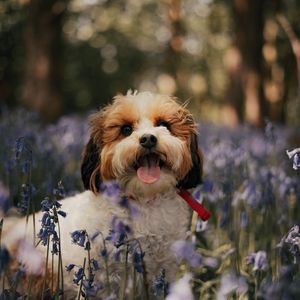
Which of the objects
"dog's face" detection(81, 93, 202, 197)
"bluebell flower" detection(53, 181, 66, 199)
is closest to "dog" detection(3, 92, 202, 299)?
"dog's face" detection(81, 93, 202, 197)

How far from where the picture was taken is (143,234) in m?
3.38

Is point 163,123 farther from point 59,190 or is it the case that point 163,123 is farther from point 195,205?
point 59,190

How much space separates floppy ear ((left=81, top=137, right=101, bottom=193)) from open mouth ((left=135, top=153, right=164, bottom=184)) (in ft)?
1.01

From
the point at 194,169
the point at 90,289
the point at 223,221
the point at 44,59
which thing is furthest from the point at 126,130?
the point at 44,59

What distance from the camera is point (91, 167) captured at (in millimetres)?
3602

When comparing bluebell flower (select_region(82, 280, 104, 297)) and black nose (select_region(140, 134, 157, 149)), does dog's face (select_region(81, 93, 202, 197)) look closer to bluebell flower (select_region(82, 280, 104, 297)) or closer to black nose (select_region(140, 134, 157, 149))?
black nose (select_region(140, 134, 157, 149))

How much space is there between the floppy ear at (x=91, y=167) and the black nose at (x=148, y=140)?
17.9 inches

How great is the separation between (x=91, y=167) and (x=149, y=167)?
433 millimetres

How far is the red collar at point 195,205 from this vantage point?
3.37 m

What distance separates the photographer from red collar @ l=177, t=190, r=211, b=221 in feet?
11.0

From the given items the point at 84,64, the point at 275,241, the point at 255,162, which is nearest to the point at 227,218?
the point at 275,241

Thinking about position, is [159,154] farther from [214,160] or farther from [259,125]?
[259,125]

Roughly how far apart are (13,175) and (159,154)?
1.74 metres

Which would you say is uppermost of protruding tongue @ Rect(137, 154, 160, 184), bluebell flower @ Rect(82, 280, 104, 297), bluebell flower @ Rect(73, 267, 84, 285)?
protruding tongue @ Rect(137, 154, 160, 184)
